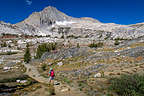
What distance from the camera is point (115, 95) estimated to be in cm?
1069

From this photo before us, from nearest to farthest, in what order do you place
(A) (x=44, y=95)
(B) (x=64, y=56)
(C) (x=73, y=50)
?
1. (A) (x=44, y=95)
2. (B) (x=64, y=56)
3. (C) (x=73, y=50)

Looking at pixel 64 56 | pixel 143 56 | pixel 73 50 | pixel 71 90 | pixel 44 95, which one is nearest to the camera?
pixel 44 95

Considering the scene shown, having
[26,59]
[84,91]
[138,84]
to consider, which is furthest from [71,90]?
[26,59]

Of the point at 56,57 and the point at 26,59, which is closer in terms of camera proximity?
the point at 56,57

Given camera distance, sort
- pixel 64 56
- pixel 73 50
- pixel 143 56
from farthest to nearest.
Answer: pixel 73 50 < pixel 64 56 < pixel 143 56

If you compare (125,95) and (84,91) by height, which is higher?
(125,95)

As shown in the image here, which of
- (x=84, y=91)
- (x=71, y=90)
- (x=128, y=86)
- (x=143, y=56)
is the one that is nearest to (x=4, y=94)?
(x=71, y=90)

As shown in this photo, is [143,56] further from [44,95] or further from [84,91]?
[44,95]

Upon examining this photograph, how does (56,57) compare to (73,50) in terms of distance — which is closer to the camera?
(56,57)

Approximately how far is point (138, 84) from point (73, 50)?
3906 cm

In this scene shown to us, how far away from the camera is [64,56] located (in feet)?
145

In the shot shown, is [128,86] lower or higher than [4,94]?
higher

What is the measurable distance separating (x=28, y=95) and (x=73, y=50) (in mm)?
37386

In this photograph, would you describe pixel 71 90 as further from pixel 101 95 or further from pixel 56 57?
pixel 56 57
